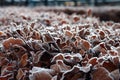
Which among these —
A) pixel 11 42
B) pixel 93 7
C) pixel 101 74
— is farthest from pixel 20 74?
pixel 93 7

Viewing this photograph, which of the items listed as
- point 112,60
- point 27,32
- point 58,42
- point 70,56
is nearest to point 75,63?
point 70,56

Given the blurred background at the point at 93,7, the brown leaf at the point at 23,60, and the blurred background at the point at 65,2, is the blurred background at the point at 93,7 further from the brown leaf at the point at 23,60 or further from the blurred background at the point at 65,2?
the brown leaf at the point at 23,60

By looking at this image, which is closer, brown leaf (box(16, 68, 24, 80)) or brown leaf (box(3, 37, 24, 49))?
brown leaf (box(16, 68, 24, 80))

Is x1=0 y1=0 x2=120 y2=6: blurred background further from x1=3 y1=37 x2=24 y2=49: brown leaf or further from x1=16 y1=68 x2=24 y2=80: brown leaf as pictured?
x1=16 y1=68 x2=24 y2=80: brown leaf

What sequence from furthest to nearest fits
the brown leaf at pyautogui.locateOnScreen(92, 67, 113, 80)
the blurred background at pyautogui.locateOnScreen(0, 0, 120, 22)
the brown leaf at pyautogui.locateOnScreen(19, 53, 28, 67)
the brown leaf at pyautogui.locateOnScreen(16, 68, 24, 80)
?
1. the blurred background at pyautogui.locateOnScreen(0, 0, 120, 22)
2. the brown leaf at pyautogui.locateOnScreen(19, 53, 28, 67)
3. the brown leaf at pyautogui.locateOnScreen(16, 68, 24, 80)
4. the brown leaf at pyautogui.locateOnScreen(92, 67, 113, 80)

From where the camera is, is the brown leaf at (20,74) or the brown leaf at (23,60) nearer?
the brown leaf at (20,74)

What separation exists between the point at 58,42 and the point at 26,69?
35cm

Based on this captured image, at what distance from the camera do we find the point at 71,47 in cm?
234

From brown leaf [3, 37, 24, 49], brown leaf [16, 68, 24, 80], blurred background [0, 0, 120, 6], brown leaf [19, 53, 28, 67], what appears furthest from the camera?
blurred background [0, 0, 120, 6]

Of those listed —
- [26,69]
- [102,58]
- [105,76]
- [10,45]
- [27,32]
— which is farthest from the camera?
[27,32]

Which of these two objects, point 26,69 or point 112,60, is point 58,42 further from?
point 112,60

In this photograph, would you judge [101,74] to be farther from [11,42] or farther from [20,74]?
[11,42]

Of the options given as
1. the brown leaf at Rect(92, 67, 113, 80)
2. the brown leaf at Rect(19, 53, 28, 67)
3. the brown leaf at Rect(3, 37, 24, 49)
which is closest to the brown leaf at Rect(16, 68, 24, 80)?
the brown leaf at Rect(19, 53, 28, 67)

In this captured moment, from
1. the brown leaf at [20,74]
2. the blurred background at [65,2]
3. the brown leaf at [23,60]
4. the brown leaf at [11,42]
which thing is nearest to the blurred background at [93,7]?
the blurred background at [65,2]
